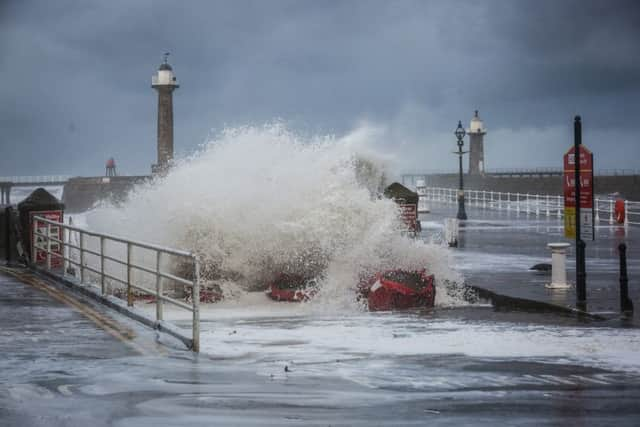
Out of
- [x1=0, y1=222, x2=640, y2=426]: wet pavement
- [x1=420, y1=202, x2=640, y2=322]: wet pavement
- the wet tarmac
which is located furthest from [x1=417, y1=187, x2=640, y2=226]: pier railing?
the wet tarmac

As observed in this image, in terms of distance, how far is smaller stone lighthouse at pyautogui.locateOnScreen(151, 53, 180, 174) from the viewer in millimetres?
82125

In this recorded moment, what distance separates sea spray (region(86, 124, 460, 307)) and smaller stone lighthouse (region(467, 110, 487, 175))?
9028 cm

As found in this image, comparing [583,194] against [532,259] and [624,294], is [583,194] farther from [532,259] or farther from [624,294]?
[532,259]

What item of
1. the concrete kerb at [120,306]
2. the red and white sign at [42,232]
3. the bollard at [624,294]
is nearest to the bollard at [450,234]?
the red and white sign at [42,232]

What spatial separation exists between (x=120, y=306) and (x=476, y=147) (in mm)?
99541

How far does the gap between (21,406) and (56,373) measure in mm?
1324

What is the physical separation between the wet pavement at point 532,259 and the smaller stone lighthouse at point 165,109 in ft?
151

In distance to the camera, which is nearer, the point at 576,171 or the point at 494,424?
the point at 494,424

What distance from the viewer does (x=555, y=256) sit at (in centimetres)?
1580

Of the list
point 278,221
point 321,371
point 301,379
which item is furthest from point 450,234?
point 301,379

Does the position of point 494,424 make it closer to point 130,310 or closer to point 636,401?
point 636,401

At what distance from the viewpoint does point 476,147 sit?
361ft

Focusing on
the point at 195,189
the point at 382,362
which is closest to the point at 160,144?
the point at 195,189

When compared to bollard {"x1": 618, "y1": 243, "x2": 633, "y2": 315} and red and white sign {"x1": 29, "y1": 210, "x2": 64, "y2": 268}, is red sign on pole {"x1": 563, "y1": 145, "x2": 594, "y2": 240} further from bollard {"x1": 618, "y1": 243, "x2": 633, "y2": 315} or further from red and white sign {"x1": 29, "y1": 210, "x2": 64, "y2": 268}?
red and white sign {"x1": 29, "y1": 210, "x2": 64, "y2": 268}
